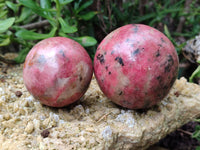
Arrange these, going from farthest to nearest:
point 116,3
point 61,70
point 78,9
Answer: point 116,3 → point 78,9 → point 61,70

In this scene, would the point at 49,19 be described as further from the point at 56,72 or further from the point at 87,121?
the point at 87,121

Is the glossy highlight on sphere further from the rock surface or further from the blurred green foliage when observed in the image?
the blurred green foliage

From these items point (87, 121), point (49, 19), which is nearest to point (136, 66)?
point (87, 121)

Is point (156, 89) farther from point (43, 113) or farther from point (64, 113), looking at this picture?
point (43, 113)

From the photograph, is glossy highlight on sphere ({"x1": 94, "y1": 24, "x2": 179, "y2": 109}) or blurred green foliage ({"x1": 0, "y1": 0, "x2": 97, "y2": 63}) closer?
glossy highlight on sphere ({"x1": 94, "y1": 24, "x2": 179, "y2": 109})

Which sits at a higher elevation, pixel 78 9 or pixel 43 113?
pixel 78 9

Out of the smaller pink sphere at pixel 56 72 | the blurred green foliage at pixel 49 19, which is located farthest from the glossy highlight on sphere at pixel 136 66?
the blurred green foliage at pixel 49 19

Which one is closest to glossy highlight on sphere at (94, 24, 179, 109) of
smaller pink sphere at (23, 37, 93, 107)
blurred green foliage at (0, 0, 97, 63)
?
smaller pink sphere at (23, 37, 93, 107)

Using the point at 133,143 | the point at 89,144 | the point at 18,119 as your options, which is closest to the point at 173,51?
the point at 133,143
